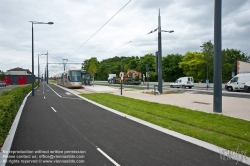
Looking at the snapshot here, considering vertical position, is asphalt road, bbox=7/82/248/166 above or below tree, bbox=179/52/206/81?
below

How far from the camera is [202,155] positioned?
5.30 m

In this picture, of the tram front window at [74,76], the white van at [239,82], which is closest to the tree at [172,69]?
the tram front window at [74,76]

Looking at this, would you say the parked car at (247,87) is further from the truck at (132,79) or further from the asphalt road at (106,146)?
the truck at (132,79)

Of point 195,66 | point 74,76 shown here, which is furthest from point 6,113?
point 195,66

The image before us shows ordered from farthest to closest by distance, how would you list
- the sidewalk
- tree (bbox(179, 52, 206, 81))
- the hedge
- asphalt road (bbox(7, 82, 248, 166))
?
1. tree (bbox(179, 52, 206, 81))
2. the sidewalk
3. the hedge
4. asphalt road (bbox(7, 82, 248, 166))

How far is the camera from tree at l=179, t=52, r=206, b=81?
53.2 m

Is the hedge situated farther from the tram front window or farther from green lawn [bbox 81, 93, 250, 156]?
the tram front window

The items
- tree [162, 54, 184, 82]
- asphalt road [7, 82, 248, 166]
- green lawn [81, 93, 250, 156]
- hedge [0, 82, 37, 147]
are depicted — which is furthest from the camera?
tree [162, 54, 184, 82]

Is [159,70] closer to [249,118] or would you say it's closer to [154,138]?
[249,118]

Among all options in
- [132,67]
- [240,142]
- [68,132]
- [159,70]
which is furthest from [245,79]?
[132,67]

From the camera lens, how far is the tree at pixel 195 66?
53.2m

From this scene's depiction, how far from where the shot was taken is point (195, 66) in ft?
179

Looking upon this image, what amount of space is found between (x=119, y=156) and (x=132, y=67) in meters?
79.0

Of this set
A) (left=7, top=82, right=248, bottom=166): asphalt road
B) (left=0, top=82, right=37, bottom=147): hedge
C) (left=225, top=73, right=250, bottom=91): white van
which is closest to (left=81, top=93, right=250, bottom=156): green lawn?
(left=7, top=82, right=248, bottom=166): asphalt road
